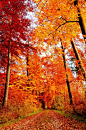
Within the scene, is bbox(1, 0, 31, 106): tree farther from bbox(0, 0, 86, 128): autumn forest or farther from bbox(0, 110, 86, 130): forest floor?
A: bbox(0, 110, 86, 130): forest floor

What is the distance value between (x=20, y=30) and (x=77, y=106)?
8.86 m

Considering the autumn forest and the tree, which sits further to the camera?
the tree

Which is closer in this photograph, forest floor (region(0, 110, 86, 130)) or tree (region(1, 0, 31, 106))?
forest floor (region(0, 110, 86, 130))

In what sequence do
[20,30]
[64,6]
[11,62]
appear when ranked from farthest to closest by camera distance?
[11,62]
[20,30]
[64,6]

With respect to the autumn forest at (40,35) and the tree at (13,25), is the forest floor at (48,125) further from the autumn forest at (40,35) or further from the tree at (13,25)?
the tree at (13,25)

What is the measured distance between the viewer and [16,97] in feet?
37.6

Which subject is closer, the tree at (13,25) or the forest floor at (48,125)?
the forest floor at (48,125)

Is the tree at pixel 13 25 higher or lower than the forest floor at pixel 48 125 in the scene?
higher

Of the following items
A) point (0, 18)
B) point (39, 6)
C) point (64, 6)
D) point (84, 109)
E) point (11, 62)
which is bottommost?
point (84, 109)

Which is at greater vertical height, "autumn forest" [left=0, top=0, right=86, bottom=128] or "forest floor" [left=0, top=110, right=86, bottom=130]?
"autumn forest" [left=0, top=0, right=86, bottom=128]

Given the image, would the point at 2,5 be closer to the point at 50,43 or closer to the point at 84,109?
the point at 50,43

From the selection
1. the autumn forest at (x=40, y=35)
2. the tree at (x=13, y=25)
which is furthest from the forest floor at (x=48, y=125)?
the tree at (x=13, y=25)

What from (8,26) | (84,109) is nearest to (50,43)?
(8,26)

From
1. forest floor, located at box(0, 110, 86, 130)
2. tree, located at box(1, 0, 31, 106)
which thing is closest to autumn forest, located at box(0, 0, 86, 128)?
tree, located at box(1, 0, 31, 106)
